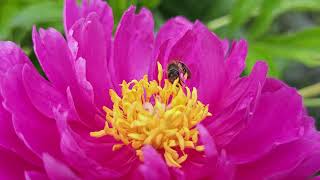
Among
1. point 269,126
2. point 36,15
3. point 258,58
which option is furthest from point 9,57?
point 258,58

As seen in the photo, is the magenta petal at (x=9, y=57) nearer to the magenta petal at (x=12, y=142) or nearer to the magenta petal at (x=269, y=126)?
the magenta petal at (x=12, y=142)

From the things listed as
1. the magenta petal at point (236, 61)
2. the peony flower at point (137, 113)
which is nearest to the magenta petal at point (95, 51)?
the peony flower at point (137, 113)

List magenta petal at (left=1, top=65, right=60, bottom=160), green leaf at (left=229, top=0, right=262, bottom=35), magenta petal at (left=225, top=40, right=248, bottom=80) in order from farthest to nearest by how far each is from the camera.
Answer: green leaf at (left=229, top=0, right=262, bottom=35), magenta petal at (left=225, top=40, right=248, bottom=80), magenta petal at (left=1, top=65, right=60, bottom=160)

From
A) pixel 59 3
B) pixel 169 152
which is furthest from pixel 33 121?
pixel 59 3

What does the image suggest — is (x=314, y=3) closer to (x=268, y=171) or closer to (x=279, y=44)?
(x=279, y=44)

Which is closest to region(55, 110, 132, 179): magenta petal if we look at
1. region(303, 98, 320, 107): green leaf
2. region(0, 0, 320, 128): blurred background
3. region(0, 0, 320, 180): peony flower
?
region(0, 0, 320, 180): peony flower

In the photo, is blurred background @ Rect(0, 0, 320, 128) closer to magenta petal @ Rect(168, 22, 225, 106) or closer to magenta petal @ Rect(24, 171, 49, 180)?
magenta petal @ Rect(168, 22, 225, 106)

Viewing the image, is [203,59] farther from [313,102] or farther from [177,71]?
[313,102]
